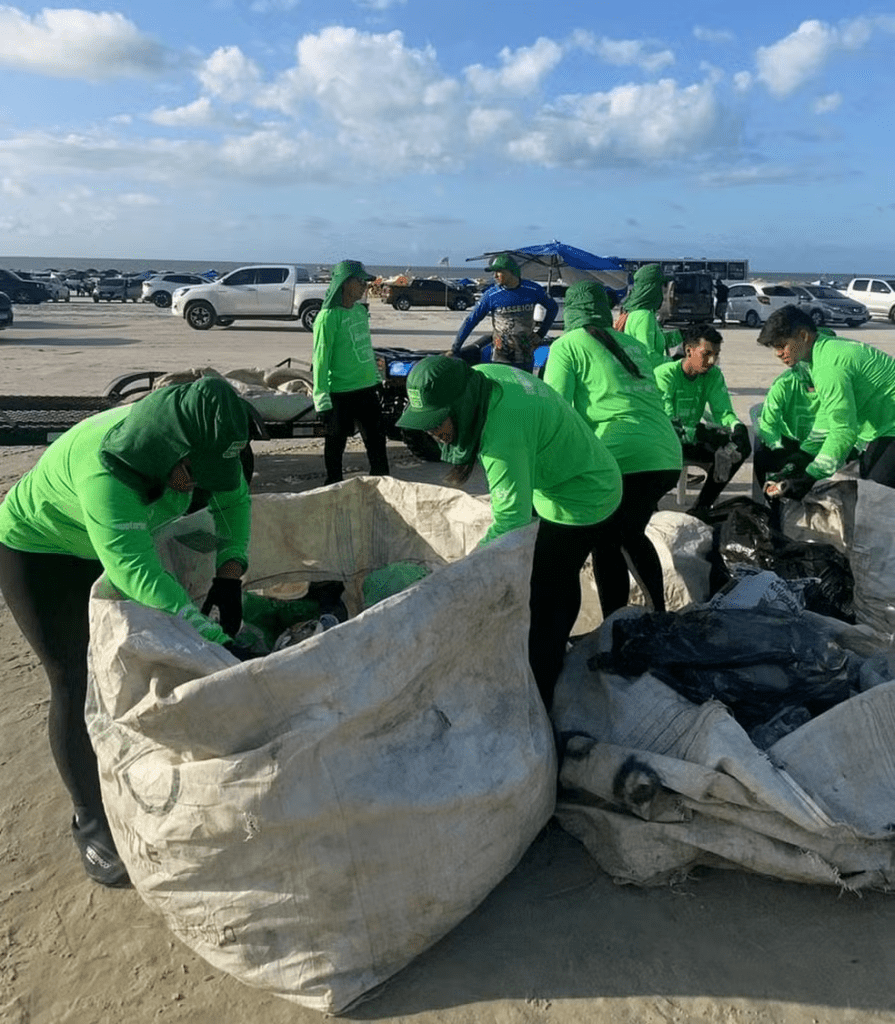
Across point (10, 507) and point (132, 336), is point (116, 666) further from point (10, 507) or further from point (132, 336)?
point (132, 336)

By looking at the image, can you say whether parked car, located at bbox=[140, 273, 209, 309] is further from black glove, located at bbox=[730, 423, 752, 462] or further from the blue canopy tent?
black glove, located at bbox=[730, 423, 752, 462]

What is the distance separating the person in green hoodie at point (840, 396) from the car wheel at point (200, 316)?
19.6 metres

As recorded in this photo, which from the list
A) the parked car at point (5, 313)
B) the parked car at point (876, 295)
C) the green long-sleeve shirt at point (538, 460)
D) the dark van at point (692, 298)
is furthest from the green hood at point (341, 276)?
the parked car at point (876, 295)

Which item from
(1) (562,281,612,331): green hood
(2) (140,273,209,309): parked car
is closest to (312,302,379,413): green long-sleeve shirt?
(1) (562,281,612,331): green hood

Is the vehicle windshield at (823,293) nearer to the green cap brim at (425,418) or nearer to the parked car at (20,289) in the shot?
the parked car at (20,289)

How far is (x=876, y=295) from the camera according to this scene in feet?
90.3

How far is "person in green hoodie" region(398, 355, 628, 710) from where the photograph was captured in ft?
8.69

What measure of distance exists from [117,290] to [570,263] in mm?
26610

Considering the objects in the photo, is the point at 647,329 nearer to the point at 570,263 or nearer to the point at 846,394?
the point at 846,394

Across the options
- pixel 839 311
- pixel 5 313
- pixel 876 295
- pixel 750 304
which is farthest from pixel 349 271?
pixel 876 295

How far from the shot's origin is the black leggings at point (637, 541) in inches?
149

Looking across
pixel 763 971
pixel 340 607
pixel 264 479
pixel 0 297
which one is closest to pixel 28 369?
pixel 0 297

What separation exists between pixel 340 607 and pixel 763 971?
2110mm

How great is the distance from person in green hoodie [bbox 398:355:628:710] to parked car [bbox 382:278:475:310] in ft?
101
